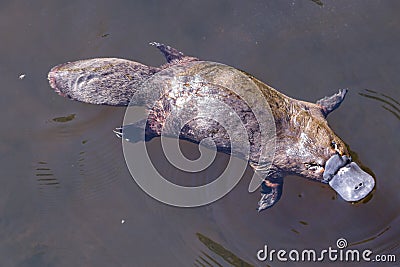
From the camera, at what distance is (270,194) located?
493 cm

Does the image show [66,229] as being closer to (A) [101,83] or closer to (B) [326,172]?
(A) [101,83]

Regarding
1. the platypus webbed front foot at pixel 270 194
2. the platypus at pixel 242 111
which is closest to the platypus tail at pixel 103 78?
the platypus at pixel 242 111

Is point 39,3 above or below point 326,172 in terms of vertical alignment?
above

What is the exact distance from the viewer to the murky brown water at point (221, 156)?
16.2 ft

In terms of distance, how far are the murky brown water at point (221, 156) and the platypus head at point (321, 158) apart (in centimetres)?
30

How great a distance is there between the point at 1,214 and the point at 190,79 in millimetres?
2581

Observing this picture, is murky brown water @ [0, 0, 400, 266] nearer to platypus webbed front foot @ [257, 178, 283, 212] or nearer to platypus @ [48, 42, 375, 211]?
platypus webbed front foot @ [257, 178, 283, 212]

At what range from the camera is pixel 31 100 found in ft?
18.0

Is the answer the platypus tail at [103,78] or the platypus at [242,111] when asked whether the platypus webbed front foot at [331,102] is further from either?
the platypus tail at [103,78]

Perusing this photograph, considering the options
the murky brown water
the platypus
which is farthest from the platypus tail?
the murky brown water

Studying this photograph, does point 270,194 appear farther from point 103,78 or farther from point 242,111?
point 103,78

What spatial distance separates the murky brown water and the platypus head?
11.9 inches

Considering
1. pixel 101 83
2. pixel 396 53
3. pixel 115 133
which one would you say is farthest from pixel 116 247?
pixel 396 53

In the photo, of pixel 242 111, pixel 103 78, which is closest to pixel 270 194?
pixel 242 111
